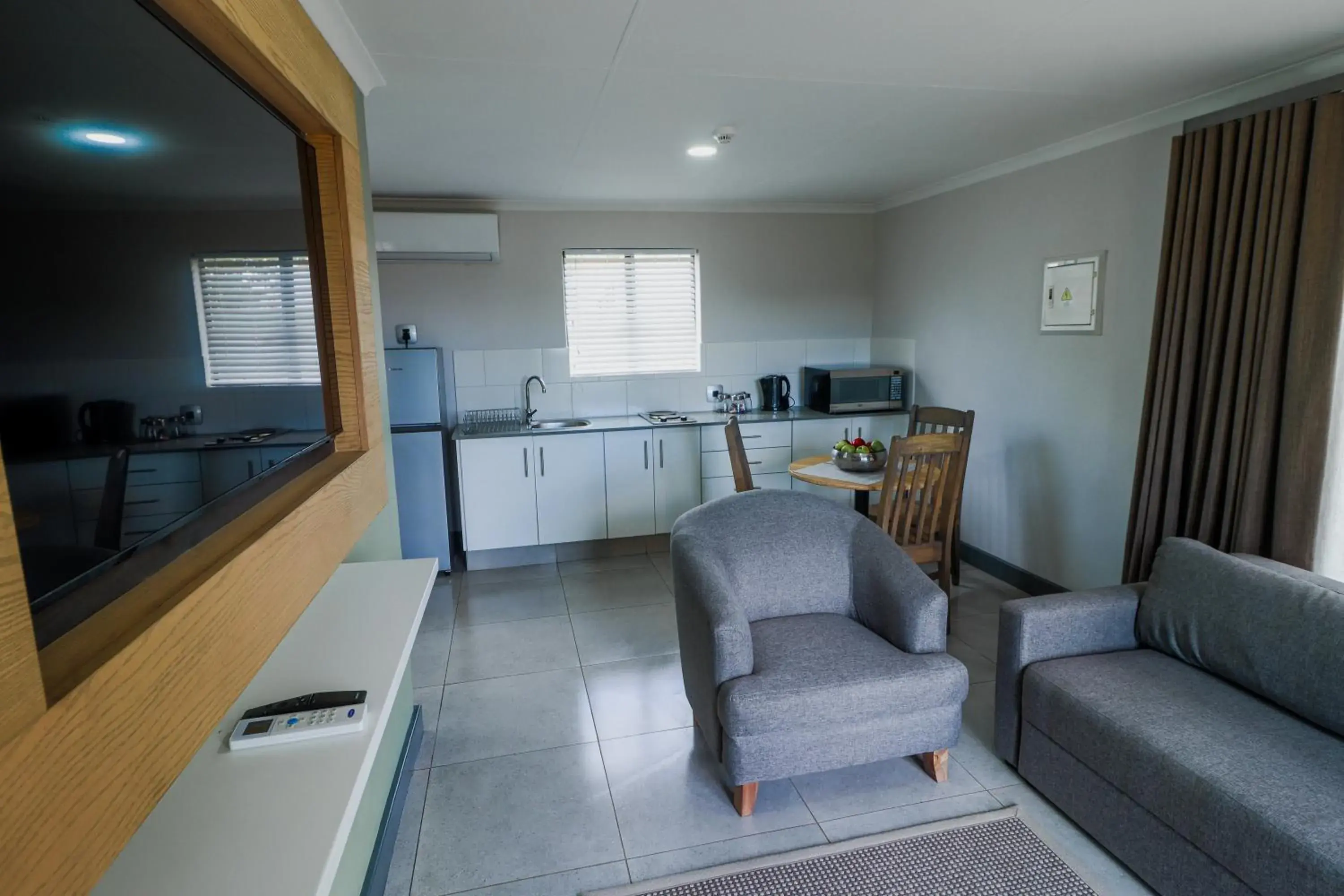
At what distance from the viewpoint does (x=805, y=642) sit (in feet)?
7.89

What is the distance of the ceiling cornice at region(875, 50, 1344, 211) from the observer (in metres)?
2.39

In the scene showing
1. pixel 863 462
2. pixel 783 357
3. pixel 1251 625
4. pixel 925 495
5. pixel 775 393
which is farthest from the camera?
pixel 783 357

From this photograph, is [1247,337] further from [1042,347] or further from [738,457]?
[738,457]

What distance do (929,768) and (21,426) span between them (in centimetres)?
258

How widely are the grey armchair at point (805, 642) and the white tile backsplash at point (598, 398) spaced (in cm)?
246

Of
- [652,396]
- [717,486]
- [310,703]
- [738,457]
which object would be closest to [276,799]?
[310,703]

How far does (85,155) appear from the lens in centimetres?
75

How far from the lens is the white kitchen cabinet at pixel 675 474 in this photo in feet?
15.6

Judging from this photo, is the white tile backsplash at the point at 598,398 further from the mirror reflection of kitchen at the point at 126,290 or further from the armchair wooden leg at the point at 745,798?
the mirror reflection of kitchen at the point at 126,290

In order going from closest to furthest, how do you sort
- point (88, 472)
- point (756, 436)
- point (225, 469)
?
point (88, 472), point (225, 469), point (756, 436)

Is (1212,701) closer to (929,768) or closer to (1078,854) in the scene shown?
(1078,854)

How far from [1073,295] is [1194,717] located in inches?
88.2

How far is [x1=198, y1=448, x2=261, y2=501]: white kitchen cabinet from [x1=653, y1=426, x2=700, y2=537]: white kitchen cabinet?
358 cm

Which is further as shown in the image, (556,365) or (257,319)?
(556,365)
